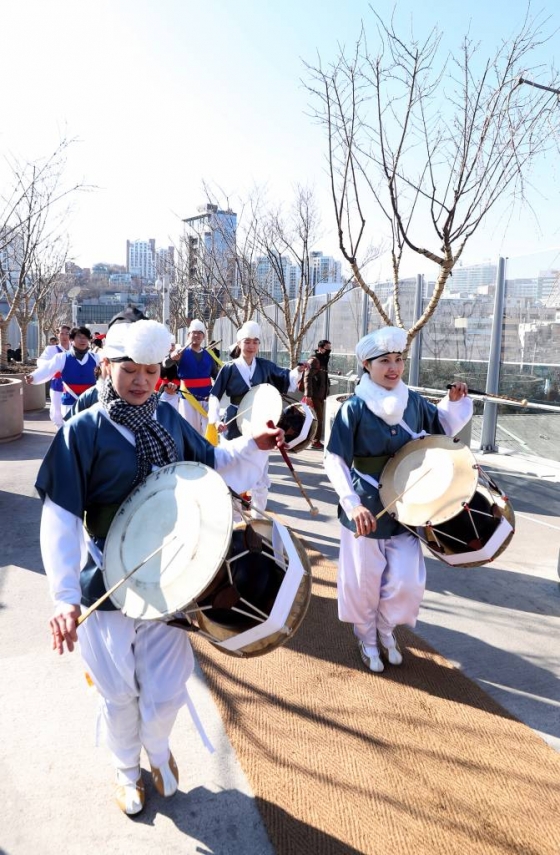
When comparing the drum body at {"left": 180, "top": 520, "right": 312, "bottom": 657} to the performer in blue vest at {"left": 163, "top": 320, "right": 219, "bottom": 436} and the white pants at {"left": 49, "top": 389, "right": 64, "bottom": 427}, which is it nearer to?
the performer in blue vest at {"left": 163, "top": 320, "right": 219, "bottom": 436}

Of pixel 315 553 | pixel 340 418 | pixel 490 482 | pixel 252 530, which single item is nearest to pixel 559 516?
pixel 315 553

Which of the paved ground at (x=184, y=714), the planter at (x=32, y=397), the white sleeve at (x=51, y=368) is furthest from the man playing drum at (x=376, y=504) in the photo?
the planter at (x=32, y=397)

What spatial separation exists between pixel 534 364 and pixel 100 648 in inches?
282

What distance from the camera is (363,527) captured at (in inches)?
115

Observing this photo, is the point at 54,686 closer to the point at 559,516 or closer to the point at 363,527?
the point at 363,527

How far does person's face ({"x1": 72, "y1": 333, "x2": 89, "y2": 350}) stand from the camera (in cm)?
759

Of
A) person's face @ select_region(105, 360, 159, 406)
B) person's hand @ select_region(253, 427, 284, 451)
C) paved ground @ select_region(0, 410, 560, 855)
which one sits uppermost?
person's face @ select_region(105, 360, 159, 406)

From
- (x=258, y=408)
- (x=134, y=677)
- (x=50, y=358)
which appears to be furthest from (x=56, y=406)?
(x=134, y=677)

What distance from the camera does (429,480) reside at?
3.01 m

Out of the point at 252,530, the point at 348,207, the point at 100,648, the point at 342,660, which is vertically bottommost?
the point at 342,660

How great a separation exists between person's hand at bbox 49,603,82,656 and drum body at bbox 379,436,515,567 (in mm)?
1625

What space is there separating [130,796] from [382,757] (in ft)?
3.31

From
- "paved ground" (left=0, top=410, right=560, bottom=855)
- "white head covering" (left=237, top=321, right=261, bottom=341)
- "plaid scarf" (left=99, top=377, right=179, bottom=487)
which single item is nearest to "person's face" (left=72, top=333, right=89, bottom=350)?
"white head covering" (left=237, top=321, right=261, bottom=341)

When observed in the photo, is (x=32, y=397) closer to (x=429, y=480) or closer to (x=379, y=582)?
(x=379, y=582)
